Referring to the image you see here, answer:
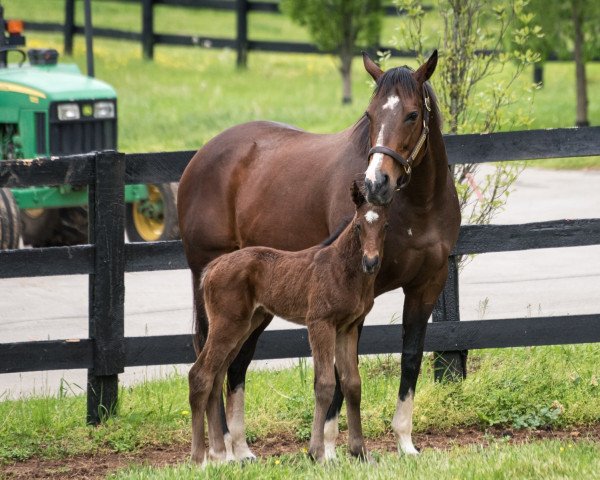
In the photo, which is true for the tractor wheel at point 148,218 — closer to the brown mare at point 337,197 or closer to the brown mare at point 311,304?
the brown mare at point 337,197

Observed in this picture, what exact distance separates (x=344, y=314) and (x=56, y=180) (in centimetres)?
217

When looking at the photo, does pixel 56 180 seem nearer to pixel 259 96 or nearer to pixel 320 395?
pixel 320 395

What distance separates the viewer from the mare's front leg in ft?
19.2

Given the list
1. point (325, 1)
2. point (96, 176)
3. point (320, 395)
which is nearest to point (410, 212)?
point (320, 395)

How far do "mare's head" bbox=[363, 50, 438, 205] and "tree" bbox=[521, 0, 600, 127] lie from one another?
43.5 feet

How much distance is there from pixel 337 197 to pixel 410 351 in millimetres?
913

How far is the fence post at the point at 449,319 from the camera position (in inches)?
281

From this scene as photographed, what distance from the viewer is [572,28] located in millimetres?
18531

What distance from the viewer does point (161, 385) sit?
287 inches

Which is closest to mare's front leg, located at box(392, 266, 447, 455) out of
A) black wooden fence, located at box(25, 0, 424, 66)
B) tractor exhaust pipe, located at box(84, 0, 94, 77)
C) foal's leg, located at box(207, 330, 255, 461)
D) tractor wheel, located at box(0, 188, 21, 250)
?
foal's leg, located at box(207, 330, 255, 461)

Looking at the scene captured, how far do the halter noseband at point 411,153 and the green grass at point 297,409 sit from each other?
73.0 inches

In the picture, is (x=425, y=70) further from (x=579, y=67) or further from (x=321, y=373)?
(x=579, y=67)

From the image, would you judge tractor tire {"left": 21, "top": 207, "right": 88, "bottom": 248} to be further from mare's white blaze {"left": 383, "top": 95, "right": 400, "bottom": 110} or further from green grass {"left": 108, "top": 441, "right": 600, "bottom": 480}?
mare's white blaze {"left": 383, "top": 95, "right": 400, "bottom": 110}

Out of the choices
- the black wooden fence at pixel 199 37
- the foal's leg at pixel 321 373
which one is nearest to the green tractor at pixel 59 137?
the foal's leg at pixel 321 373
